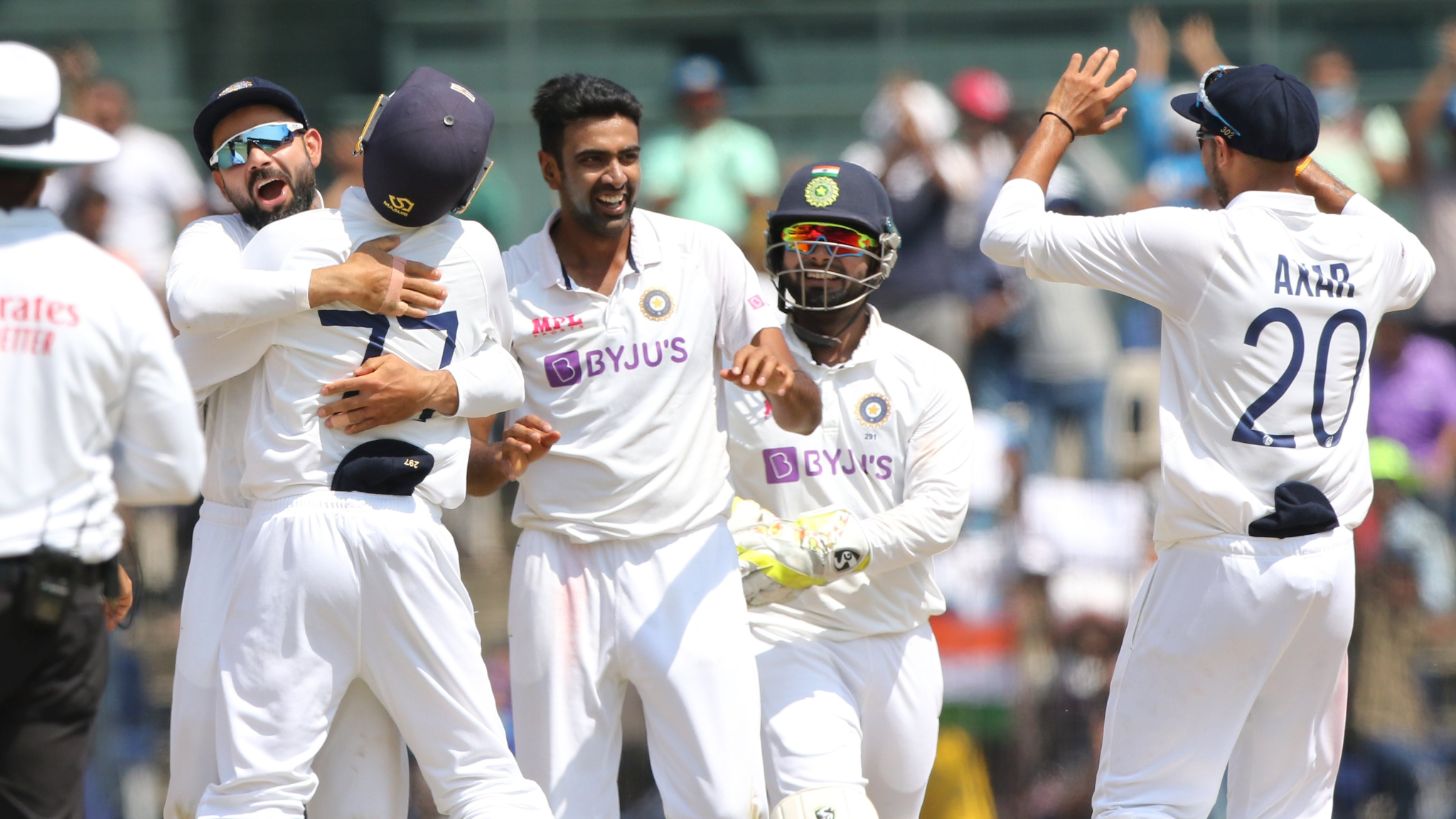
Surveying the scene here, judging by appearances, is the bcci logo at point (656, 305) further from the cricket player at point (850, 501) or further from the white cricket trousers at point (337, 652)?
the white cricket trousers at point (337, 652)

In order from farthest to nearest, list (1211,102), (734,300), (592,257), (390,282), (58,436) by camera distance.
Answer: (734,300) < (592,257) < (1211,102) < (390,282) < (58,436)

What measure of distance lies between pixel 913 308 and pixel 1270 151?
5.05 m

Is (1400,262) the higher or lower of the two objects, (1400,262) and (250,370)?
the higher

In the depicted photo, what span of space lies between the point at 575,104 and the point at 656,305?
0.68m

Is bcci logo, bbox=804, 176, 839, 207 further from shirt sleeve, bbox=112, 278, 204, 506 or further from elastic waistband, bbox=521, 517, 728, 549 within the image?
shirt sleeve, bbox=112, 278, 204, 506

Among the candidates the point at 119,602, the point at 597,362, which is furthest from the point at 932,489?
the point at 119,602

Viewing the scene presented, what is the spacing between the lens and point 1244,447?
613 centimetres

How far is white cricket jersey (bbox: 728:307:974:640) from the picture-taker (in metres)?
6.86

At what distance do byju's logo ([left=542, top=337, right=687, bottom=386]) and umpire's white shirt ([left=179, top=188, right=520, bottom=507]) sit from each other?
0.45 m

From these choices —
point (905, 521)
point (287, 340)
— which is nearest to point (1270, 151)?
point (905, 521)

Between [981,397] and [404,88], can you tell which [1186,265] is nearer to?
[404,88]

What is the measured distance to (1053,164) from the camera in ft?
20.9

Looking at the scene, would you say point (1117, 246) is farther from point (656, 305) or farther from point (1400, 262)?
point (656, 305)

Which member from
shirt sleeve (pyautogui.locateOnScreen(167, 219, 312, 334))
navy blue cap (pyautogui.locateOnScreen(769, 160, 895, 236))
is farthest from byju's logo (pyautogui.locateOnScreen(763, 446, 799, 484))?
shirt sleeve (pyautogui.locateOnScreen(167, 219, 312, 334))
